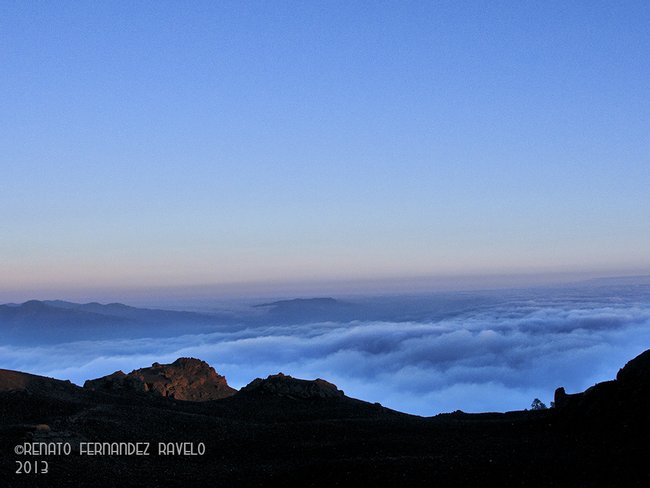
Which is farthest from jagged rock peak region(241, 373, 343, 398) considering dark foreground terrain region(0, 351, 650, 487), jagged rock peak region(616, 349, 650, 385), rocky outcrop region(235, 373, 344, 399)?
jagged rock peak region(616, 349, 650, 385)

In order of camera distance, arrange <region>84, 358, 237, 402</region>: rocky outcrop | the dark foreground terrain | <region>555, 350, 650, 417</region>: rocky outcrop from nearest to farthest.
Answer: the dark foreground terrain
<region>555, 350, 650, 417</region>: rocky outcrop
<region>84, 358, 237, 402</region>: rocky outcrop

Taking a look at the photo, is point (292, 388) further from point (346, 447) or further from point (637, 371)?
point (637, 371)

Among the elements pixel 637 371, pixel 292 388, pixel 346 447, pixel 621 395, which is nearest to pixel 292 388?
pixel 292 388

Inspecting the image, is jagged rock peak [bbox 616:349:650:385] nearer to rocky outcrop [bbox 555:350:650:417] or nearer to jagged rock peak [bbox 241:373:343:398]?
rocky outcrop [bbox 555:350:650:417]

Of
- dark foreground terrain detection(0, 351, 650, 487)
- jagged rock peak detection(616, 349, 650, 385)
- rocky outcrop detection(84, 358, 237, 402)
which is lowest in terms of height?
rocky outcrop detection(84, 358, 237, 402)

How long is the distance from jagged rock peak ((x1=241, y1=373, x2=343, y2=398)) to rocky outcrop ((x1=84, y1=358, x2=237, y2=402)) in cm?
1309

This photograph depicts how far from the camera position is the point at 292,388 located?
57062 millimetres

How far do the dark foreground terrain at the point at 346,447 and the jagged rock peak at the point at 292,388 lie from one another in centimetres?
1758

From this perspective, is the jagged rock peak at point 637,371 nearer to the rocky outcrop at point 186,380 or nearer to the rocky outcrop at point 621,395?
the rocky outcrop at point 621,395

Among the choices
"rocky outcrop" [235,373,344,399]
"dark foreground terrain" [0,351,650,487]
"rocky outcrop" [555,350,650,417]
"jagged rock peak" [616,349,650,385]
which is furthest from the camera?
"rocky outcrop" [235,373,344,399]

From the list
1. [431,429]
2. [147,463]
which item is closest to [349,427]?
[431,429]

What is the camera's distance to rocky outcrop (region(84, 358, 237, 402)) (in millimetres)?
70125

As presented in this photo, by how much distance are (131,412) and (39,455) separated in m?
11.3

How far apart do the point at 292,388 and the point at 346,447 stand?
30927mm
